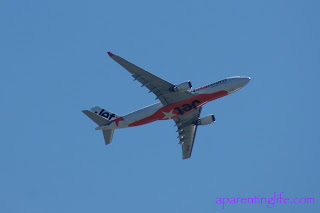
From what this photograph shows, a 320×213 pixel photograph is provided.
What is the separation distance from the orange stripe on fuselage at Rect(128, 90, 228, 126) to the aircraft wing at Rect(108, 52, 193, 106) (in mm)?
866

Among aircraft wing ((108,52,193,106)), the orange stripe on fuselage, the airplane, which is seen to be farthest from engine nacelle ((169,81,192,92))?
the orange stripe on fuselage

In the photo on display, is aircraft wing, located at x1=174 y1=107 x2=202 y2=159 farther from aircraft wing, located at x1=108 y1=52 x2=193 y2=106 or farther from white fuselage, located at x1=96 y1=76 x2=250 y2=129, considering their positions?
aircraft wing, located at x1=108 y1=52 x2=193 y2=106

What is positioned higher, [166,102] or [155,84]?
[155,84]

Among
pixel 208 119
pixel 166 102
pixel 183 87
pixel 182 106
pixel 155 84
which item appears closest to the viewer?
pixel 183 87

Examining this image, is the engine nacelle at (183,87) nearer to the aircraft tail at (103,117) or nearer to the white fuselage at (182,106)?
the white fuselage at (182,106)

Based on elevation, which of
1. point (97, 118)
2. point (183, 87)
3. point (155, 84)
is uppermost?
point (155, 84)

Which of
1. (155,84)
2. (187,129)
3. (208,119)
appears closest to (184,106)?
(155,84)

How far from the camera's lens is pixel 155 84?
314ft

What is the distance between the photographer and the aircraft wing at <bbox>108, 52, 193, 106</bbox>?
9200cm

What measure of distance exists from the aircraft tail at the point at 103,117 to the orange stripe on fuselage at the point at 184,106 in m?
4.07

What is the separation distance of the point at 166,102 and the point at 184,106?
3137mm

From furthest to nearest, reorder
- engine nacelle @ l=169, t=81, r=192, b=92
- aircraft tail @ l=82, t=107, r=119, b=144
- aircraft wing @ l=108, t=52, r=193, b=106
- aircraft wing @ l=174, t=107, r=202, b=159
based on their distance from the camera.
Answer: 1. aircraft wing @ l=174, t=107, r=202, b=159
2. aircraft tail @ l=82, t=107, r=119, b=144
3. engine nacelle @ l=169, t=81, r=192, b=92
4. aircraft wing @ l=108, t=52, r=193, b=106

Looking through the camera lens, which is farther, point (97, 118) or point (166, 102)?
point (97, 118)

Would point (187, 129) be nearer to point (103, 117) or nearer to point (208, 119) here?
point (208, 119)
